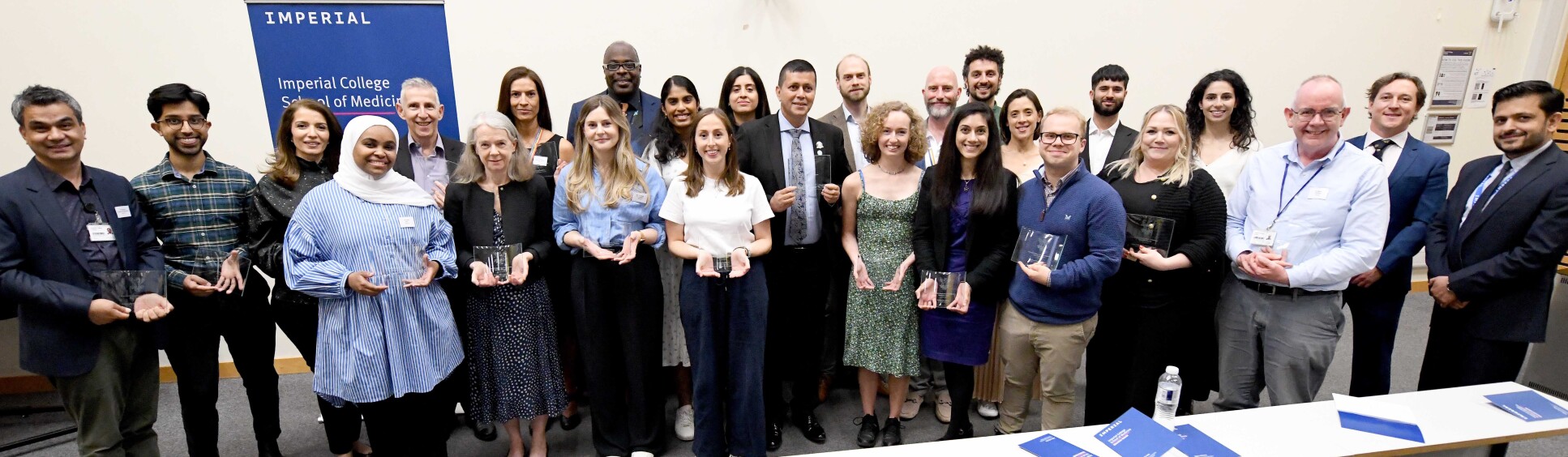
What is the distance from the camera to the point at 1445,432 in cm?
191

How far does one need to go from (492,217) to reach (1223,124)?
329 centimetres

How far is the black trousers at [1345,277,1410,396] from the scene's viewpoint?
284 centimetres

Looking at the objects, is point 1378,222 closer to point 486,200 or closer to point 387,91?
point 486,200

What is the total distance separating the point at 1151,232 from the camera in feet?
7.87

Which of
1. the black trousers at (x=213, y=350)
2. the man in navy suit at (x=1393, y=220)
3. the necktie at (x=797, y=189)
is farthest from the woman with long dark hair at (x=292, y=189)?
the man in navy suit at (x=1393, y=220)

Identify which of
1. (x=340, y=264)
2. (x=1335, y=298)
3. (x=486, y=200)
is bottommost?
(x=1335, y=298)

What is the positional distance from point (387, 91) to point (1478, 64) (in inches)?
317

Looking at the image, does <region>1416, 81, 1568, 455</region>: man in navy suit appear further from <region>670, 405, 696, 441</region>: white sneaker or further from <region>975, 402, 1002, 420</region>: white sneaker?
<region>670, 405, 696, 441</region>: white sneaker

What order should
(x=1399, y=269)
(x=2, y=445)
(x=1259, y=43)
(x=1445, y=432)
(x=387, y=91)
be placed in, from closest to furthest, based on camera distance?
(x=1445, y=432) < (x=1399, y=269) < (x=2, y=445) < (x=387, y=91) < (x=1259, y=43)

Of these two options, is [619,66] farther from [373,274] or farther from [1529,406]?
[1529,406]

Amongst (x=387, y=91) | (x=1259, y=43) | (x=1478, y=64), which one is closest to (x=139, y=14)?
(x=387, y=91)

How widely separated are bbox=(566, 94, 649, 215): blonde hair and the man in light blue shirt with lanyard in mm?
2383

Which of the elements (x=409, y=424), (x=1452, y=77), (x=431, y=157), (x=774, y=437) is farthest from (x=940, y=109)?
(x=1452, y=77)

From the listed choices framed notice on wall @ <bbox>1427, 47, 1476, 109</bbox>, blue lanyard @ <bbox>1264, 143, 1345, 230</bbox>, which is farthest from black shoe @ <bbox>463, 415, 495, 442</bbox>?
framed notice on wall @ <bbox>1427, 47, 1476, 109</bbox>
